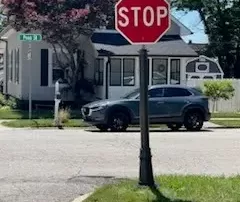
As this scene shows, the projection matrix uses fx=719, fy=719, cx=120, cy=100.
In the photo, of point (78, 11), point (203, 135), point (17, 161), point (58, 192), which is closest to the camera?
point (58, 192)

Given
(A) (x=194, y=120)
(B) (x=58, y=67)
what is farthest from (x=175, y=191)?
(B) (x=58, y=67)

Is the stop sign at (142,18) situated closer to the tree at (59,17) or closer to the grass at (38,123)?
the grass at (38,123)

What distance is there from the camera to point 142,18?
959 centimetres

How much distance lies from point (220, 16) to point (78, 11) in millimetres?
21850

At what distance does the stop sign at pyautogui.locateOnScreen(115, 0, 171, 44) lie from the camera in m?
9.60

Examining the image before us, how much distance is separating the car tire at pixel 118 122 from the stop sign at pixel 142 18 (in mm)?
15300

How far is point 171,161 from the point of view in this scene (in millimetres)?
15523

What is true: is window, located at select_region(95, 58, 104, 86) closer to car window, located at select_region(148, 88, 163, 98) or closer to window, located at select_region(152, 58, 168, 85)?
window, located at select_region(152, 58, 168, 85)

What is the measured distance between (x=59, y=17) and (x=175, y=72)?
25.0 feet

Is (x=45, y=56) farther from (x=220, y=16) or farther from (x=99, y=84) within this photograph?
(x=220, y=16)

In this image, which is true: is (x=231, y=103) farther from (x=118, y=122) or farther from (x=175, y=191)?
(x=175, y=191)

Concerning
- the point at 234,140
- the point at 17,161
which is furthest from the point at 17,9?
the point at 17,161

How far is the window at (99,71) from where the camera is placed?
3606 centimetres

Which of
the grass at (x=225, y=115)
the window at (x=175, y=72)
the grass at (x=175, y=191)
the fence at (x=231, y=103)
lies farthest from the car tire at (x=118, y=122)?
the grass at (x=175, y=191)
